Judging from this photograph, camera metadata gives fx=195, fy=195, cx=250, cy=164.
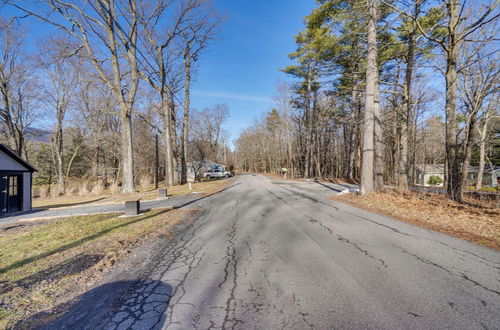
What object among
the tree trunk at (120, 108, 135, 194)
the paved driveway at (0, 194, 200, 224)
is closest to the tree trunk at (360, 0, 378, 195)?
the paved driveway at (0, 194, 200, 224)

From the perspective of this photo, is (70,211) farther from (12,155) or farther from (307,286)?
(307,286)

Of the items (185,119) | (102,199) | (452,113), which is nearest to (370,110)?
A: (452,113)

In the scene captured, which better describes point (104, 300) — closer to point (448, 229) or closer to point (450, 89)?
point (448, 229)

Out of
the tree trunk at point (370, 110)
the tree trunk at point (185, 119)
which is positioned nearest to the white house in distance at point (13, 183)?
the tree trunk at point (185, 119)

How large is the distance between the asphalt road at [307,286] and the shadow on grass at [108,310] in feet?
0.04

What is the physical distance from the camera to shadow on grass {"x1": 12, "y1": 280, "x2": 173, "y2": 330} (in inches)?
81.4

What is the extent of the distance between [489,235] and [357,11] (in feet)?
34.6

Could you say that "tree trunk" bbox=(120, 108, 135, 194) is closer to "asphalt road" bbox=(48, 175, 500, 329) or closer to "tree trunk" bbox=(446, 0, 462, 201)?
"asphalt road" bbox=(48, 175, 500, 329)

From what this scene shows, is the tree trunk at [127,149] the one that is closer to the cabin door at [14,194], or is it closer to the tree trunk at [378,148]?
the cabin door at [14,194]

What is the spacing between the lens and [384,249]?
3.69m

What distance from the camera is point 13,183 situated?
412 inches

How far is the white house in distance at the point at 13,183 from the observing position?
32.2 ft

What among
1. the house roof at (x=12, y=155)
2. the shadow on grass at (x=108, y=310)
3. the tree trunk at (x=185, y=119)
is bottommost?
the shadow on grass at (x=108, y=310)

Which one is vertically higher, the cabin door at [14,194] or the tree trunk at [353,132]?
the tree trunk at [353,132]
